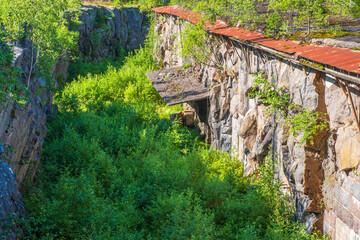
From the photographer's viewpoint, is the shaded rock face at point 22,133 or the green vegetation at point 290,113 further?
the shaded rock face at point 22,133

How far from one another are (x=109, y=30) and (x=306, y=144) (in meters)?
23.5

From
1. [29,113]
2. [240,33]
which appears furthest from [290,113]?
[29,113]

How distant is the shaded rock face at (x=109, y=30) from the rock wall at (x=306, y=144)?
622 inches

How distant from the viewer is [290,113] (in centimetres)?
779

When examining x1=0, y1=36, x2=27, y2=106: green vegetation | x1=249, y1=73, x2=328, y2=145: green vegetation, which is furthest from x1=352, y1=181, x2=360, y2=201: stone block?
x1=0, y1=36, x2=27, y2=106: green vegetation

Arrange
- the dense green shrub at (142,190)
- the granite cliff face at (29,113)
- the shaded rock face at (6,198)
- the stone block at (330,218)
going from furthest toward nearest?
the dense green shrub at (142,190)
the stone block at (330,218)
the granite cliff face at (29,113)
the shaded rock face at (6,198)

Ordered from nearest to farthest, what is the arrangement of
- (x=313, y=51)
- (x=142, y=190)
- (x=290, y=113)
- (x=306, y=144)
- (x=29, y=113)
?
(x=313, y=51)
(x=306, y=144)
(x=290, y=113)
(x=142, y=190)
(x=29, y=113)

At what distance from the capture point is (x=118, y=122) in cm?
1463

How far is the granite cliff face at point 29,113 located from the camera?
6.13 m

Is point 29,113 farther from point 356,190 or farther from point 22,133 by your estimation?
point 356,190

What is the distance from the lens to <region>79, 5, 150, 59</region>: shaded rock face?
25625mm

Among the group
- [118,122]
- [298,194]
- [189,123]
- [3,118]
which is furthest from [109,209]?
[189,123]

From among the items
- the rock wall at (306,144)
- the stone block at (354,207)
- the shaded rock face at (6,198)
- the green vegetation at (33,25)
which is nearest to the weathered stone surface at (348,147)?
the rock wall at (306,144)

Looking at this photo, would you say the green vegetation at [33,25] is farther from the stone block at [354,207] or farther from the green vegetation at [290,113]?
the stone block at [354,207]
